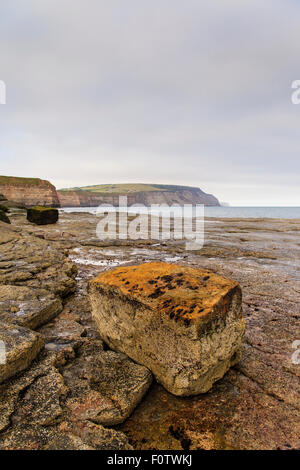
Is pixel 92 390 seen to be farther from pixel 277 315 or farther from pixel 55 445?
pixel 277 315

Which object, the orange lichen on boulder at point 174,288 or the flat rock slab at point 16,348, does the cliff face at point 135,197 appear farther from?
the flat rock slab at point 16,348

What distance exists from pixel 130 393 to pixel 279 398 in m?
1.33

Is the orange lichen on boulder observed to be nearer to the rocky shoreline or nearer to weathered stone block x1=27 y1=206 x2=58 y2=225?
the rocky shoreline

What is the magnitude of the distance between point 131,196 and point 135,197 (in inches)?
157

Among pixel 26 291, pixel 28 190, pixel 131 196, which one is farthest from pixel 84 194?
pixel 26 291

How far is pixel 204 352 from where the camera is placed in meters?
2.24

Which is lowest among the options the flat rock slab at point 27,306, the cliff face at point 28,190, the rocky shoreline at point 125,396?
the rocky shoreline at point 125,396

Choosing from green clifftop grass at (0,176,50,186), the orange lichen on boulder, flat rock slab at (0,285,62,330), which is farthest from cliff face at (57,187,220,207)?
the orange lichen on boulder

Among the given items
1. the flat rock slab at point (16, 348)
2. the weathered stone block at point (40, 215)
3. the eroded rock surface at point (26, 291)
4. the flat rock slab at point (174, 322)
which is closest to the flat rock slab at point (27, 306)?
the eroded rock surface at point (26, 291)

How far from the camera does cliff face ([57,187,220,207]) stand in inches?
4350

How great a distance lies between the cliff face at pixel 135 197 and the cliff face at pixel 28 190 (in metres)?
39.9

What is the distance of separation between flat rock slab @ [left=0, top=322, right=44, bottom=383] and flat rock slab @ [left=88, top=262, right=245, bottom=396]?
814 millimetres

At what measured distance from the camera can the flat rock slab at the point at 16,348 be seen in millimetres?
2053

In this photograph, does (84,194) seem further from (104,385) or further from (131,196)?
(104,385)
